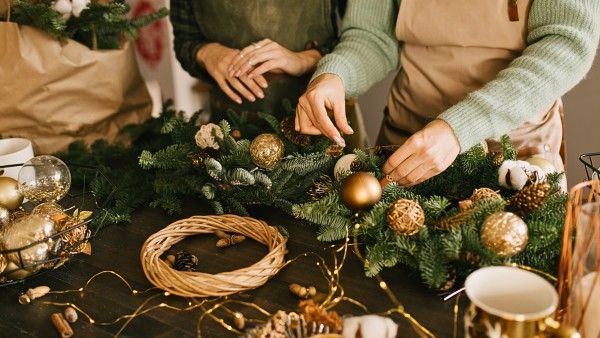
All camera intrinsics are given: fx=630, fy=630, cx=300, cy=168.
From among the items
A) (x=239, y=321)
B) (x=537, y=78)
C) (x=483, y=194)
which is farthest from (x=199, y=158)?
(x=537, y=78)

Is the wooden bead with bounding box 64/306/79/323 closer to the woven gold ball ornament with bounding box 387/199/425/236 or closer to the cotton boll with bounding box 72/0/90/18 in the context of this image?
the woven gold ball ornament with bounding box 387/199/425/236

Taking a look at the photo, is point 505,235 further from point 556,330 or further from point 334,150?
point 334,150

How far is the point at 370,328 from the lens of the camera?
29.0 inches

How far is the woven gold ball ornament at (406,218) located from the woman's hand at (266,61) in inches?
23.0

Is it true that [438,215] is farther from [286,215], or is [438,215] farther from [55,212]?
[55,212]

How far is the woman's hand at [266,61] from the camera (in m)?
1.39

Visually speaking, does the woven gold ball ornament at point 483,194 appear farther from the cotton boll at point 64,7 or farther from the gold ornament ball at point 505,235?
the cotton boll at point 64,7

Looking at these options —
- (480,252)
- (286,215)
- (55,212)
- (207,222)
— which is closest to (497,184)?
(480,252)

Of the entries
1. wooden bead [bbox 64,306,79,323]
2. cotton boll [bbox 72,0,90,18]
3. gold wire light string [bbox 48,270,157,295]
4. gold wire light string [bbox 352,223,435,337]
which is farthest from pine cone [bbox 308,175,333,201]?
cotton boll [bbox 72,0,90,18]

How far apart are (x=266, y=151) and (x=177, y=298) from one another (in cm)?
31

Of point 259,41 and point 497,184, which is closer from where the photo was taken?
point 497,184

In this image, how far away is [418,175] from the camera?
3.36 ft

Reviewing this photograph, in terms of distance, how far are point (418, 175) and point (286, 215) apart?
0.84ft

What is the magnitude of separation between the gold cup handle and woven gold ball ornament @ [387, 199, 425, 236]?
0.85 feet
